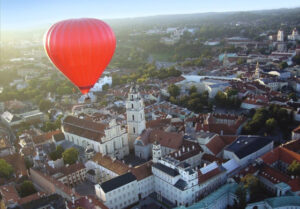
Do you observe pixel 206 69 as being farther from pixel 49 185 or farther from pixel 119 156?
pixel 49 185

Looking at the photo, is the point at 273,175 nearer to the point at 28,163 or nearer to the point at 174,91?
the point at 28,163

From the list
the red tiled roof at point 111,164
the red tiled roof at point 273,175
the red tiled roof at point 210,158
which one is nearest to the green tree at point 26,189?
the red tiled roof at point 111,164

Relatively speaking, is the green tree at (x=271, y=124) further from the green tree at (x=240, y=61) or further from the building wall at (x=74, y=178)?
the green tree at (x=240, y=61)

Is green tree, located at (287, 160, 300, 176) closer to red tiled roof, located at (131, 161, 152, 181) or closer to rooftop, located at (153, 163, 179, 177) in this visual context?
rooftop, located at (153, 163, 179, 177)

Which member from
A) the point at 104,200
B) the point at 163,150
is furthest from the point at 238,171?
the point at 104,200

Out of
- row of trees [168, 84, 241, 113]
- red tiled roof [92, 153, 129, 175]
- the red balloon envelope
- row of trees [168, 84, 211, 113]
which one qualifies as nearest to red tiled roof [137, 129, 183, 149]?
red tiled roof [92, 153, 129, 175]

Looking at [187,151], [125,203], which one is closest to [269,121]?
[187,151]
